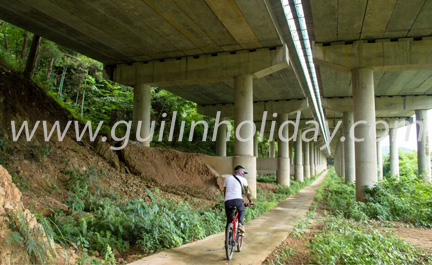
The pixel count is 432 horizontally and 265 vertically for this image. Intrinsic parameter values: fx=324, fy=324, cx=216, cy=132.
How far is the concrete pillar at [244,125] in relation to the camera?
1731 centimetres

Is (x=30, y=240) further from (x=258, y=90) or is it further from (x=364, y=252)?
(x=258, y=90)

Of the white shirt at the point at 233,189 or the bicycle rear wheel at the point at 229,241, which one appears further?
the white shirt at the point at 233,189

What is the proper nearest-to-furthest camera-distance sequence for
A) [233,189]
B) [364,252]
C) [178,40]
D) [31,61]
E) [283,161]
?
[364,252]
[233,189]
[31,61]
[178,40]
[283,161]

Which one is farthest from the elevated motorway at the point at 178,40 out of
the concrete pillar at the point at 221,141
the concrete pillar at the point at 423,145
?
the concrete pillar at the point at 423,145

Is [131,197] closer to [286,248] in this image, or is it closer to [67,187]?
[67,187]

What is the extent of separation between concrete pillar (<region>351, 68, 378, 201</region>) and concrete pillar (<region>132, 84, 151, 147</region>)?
39.3ft

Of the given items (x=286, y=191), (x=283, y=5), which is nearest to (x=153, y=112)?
(x=286, y=191)

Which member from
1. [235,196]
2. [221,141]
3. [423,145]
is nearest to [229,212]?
[235,196]

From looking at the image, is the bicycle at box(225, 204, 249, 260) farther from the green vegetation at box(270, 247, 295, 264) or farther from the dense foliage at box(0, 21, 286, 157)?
the dense foliage at box(0, 21, 286, 157)

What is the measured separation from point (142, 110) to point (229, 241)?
14668 mm

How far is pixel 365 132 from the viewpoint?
637 inches

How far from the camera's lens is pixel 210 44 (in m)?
16.4

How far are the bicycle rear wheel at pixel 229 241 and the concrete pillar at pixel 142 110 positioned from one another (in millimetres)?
13851

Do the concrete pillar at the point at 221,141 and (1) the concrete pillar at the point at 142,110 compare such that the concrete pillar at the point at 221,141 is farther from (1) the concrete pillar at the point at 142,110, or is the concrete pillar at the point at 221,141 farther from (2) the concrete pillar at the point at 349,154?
(1) the concrete pillar at the point at 142,110
